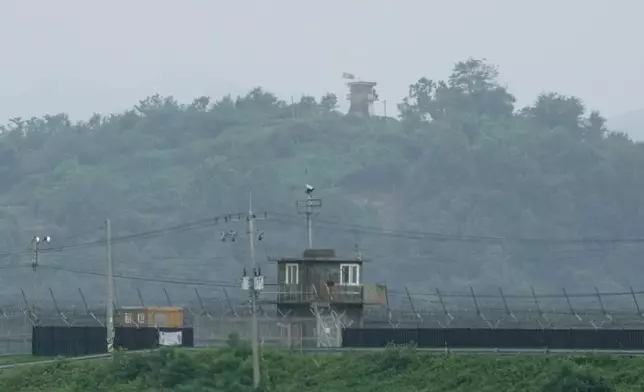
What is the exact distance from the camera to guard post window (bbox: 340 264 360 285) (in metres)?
82.8

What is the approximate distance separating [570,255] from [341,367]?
139818 mm

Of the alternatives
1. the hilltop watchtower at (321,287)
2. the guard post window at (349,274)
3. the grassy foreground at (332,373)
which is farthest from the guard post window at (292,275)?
the grassy foreground at (332,373)

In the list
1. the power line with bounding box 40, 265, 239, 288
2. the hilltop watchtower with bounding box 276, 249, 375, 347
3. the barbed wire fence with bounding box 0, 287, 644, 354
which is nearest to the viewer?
the barbed wire fence with bounding box 0, 287, 644, 354

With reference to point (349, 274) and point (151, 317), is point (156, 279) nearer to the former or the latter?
point (151, 317)

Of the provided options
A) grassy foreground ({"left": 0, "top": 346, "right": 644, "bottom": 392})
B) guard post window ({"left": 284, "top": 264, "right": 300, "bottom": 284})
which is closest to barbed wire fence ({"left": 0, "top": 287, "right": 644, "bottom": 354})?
guard post window ({"left": 284, "top": 264, "right": 300, "bottom": 284})

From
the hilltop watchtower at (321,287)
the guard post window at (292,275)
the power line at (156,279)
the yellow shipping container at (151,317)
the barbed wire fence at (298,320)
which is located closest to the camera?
the barbed wire fence at (298,320)

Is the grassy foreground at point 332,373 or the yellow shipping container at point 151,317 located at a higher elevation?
the yellow shipping container at point 151,317

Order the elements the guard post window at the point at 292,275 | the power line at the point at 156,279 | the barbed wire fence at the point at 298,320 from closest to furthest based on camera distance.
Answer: the barbed wire fence at the point at 298,320 → the guard post window at the point at 292,275 → the power line at the point at 156,279

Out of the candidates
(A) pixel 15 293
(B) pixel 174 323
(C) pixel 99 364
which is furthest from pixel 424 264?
(C) pixel 99 364

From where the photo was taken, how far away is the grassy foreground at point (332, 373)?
2183 inches

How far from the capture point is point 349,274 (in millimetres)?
82938

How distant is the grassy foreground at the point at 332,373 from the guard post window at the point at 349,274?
17.7 meters

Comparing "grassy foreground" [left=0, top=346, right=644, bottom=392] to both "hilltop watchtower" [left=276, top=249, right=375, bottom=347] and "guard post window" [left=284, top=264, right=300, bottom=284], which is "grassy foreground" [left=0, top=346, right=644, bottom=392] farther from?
"guard post window" [left=284, top=264, right=300, bottom=284]

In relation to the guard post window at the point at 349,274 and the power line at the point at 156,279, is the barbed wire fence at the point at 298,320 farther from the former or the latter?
the power line at the point at 156,279
